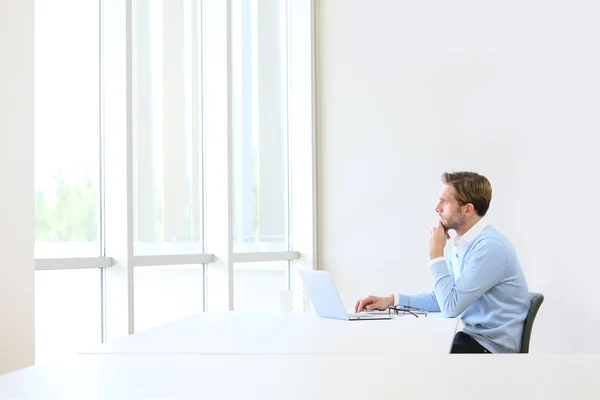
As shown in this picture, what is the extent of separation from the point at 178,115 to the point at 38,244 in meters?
1.57

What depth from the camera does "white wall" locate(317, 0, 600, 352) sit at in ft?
17.6

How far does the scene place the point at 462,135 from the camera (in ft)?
19.3

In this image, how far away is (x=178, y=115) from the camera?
→ 18.2 feet

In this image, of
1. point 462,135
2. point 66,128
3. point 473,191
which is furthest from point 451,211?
point 66,128

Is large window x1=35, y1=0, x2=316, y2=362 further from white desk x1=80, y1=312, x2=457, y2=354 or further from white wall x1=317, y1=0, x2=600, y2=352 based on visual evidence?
white desk x1=80, y1=312, x2=457, y2=354

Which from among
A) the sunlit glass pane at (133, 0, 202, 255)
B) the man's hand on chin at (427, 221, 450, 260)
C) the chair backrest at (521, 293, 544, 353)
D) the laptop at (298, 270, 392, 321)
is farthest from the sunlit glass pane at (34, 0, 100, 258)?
the chair backrest at (521, 293, 544, 353)

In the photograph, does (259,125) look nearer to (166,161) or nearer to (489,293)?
(166,161)

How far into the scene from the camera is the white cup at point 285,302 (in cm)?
408

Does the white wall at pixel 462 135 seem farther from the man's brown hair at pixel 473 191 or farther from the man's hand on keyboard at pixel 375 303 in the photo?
the man's hand on keyboard at pixel 375 303

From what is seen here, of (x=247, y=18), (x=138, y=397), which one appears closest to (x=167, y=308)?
(x=247, y=18)

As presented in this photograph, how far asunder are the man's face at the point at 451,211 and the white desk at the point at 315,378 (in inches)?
65.2

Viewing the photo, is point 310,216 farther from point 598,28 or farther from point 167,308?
point 598,28

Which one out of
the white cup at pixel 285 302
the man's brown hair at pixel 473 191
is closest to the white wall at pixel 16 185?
the white cup at pixel 285 302

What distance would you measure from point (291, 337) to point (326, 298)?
0.68 metres
